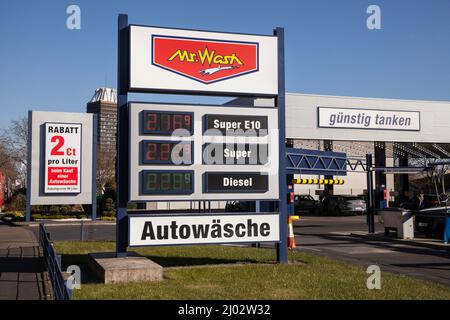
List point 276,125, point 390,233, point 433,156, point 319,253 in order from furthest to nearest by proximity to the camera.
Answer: point 433,156, point 390,233, point 319,253, point 276,125

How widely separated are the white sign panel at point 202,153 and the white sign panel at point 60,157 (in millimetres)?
17174

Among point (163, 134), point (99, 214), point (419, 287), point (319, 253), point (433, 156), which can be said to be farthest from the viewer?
point (433, 156)

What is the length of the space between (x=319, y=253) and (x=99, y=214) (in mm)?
23893

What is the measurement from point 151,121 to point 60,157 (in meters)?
17.8

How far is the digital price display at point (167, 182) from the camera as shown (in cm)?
1103

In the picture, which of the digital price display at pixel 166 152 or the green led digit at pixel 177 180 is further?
the green led digit at pixel 177 180

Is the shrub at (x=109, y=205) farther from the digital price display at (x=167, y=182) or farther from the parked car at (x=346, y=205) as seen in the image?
the digital price display at (x=167, y=182)

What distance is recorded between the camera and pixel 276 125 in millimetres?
12211

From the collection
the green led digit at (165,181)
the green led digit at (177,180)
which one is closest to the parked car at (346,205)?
the green led digit at (177,180)

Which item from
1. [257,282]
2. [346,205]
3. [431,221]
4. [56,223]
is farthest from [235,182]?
[346,205]

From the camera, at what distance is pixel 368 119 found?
113ft

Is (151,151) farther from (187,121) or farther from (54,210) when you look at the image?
(54,210)

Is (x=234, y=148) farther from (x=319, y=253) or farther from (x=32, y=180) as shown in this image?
(x=32, y=180)
